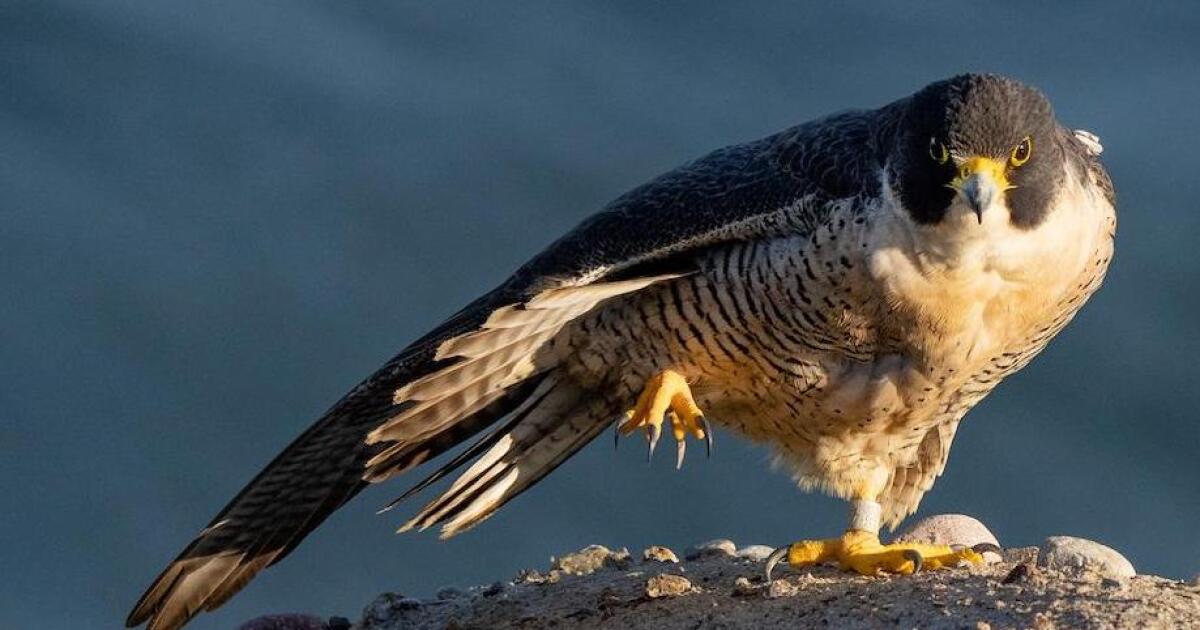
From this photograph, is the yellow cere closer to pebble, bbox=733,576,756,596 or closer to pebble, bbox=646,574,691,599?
pebble, bbox=733,576,756,596

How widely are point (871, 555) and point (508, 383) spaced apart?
55.9 inches

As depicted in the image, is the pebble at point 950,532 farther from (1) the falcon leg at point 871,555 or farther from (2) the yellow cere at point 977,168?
(2) the yellow cere at point 977,168

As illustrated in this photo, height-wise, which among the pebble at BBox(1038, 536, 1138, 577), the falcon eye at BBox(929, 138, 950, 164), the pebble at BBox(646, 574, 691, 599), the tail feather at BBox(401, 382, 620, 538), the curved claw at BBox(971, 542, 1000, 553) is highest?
the falcon eye at BBox(929, 138, 950, 164)

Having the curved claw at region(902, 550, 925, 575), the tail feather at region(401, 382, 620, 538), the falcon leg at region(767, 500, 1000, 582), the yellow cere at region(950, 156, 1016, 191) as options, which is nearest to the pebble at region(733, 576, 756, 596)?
the falcon leg at region(767, 500, 1000, 582)

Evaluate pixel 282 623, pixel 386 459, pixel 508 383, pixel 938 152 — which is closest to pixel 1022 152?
pixel 938 152

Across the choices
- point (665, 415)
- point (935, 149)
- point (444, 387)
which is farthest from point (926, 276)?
point (444, 387)

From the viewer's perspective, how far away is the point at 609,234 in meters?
7.48

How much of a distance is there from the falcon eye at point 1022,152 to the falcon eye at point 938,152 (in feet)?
0.70

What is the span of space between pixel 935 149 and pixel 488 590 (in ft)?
8.05

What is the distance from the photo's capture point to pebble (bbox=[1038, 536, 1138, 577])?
307 inches

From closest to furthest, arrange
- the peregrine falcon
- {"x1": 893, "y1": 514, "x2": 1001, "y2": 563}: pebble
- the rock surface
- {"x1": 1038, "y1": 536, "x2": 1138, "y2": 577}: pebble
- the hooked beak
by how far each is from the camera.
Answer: the rock surface, the hooked beak, the peregrine falcon, {"x1": 1038, "y1": 536, "x2": 1138, "y2": 577}: pebble, {"x1": 893, "y1": 514, "x2": 1001, "y2": 563}: pebble

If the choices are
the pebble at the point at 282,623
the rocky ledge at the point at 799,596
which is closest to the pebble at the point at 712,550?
the rocky ledge at the point at 799,596

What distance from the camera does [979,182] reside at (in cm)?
684

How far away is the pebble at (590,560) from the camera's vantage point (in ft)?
27.1
